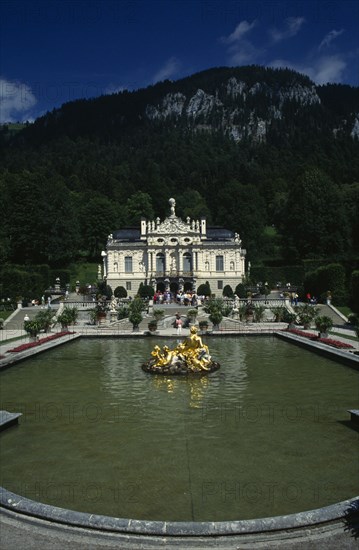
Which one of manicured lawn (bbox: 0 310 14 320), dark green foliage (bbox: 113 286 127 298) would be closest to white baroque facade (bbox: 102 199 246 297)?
dark green foliage (bbox: 113 286 127 298)

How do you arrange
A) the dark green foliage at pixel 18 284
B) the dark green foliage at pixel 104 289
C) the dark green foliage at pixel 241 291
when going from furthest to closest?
the dark green foliage at pixel 104 289 < the dark green foliage at pixel 241 291 < the dark green foliage at pixel 18 284

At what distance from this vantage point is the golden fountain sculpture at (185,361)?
1881 centimetres

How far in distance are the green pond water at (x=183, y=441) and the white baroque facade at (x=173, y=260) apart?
4502 cm

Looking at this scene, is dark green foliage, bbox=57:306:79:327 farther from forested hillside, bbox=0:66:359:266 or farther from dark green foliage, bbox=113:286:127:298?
dark green foliage, bbox=113:286:127:298

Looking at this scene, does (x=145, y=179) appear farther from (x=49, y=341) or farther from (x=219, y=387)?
(x=219, y=387)

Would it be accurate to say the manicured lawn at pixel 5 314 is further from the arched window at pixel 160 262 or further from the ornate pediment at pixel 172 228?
the ornate pediment at pixel 172 228

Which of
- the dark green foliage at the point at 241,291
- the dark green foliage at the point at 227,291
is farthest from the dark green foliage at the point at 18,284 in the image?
the dark green foliage at the point at 241,291

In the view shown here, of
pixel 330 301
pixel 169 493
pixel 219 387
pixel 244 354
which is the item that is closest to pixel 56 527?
pixel 169 493

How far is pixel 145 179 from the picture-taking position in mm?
108312

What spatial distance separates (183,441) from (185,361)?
25.5 feet

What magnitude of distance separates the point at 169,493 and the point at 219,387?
8.18 metres

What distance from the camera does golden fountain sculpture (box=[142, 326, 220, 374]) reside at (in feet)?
61.7

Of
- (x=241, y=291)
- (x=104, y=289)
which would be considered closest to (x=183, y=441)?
(x=241, y=291)

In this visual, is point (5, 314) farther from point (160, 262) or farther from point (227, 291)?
point (227, 291)
